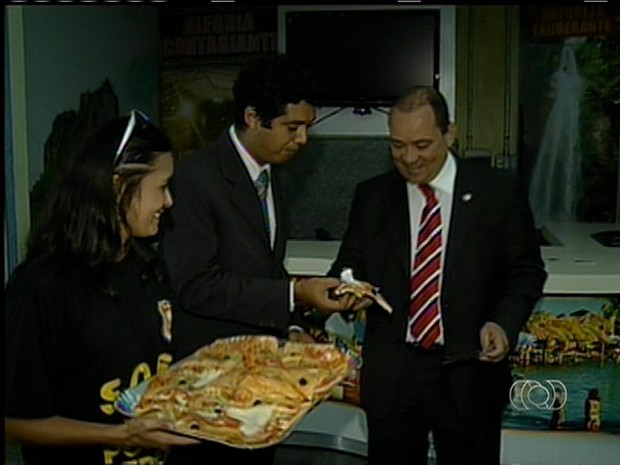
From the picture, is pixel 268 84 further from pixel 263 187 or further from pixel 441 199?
pixel 441 199

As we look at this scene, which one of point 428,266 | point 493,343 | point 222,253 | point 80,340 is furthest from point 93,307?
point 493,343

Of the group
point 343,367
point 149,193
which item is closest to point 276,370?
point 343,367

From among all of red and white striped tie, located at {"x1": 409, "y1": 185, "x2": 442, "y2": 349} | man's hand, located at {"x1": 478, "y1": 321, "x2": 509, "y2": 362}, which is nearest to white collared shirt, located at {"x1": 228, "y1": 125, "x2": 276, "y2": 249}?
red and white striped tie, located at {"x1": 409, "y1": 185, "x2": 442, "y2": 349}

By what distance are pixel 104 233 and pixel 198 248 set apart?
0.15m

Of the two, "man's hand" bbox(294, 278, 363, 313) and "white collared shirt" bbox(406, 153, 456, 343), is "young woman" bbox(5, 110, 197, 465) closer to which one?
"man's hand" bbox(294, 278, 363, 313)

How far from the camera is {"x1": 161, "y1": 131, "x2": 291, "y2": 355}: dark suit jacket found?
1297 mm

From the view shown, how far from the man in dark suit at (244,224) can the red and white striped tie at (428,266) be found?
116mm

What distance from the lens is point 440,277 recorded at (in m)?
1.33

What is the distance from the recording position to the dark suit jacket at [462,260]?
1.32 meters

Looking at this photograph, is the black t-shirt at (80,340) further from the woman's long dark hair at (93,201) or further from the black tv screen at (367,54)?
the black tv screen at (367,54)

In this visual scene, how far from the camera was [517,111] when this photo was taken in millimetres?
1332

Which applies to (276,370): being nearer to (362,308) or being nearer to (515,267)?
(362,308)

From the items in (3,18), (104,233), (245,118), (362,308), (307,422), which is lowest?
(307,422)

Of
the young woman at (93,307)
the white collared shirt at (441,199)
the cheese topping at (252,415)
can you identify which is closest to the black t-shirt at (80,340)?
the young woman at (93,307)
